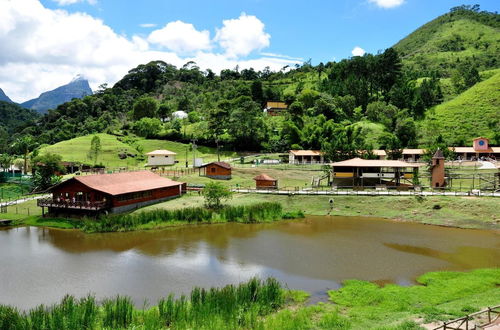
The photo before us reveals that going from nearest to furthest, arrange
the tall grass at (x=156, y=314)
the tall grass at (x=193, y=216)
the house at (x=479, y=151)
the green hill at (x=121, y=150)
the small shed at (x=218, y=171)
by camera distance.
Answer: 1. the tall grass at (x=156, y=314)
2. the tall grass at (x=193, y=216)
3. the small shed at (x=218, y=171)
4. the house at (x=479, y=151)
5. the green hill at (x=121, y=150)

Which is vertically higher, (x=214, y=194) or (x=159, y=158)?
(x=159, y=158)

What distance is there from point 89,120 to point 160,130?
Result: 36.2m

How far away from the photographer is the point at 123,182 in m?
44.7

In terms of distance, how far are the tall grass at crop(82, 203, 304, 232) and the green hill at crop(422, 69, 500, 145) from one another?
58.1 meters

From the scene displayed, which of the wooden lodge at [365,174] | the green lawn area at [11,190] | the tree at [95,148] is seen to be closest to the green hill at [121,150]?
the tree at [95,148]

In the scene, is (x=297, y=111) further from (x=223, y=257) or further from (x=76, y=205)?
(x=223, y=257)

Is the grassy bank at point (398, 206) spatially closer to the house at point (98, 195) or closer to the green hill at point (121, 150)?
the house at point (98, 195)

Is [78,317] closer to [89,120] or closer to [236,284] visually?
[236,284]

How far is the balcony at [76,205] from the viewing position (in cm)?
3972

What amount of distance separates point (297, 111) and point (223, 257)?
68113 mm

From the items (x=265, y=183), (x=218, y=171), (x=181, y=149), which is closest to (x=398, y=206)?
(x=265, y=183)

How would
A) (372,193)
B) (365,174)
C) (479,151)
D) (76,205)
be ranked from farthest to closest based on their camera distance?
(479,151) → (365,174) → (372,193) → (76,205)

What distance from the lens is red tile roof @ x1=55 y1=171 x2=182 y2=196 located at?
41000mm

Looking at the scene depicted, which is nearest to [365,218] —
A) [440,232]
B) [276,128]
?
[440,232]
